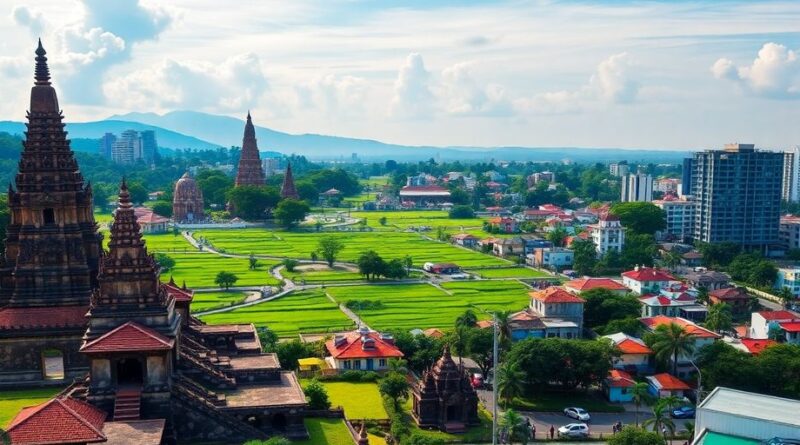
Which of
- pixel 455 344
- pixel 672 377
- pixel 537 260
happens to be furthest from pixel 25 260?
pixel 537 260

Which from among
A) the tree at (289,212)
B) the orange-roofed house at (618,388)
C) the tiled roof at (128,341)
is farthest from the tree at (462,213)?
the tiled roof at (128,341)

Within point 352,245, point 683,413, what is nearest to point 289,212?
point 352,245

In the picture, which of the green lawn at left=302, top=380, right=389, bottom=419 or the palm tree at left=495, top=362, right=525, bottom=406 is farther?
the palm tree at left=495, top=362, right=525, bottom=406

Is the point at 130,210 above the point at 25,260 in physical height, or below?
above

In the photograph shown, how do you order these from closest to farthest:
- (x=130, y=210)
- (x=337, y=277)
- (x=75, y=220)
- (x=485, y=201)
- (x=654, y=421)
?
(x=130, y=210) < (x=654, y=421) < (x=75, y=220) < (x=337, y=277) < (x=485, y=201)

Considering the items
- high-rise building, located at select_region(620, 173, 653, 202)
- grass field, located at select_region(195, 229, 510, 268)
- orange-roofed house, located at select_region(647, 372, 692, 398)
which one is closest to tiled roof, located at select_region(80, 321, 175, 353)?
orange-roofed house, located at select_region(647, 372, 692, 398)

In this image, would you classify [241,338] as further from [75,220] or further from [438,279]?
[438,279]

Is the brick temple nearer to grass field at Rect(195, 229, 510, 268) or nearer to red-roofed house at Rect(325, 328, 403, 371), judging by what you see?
red-roofed house at Rect(325, 328, 403, 371)
